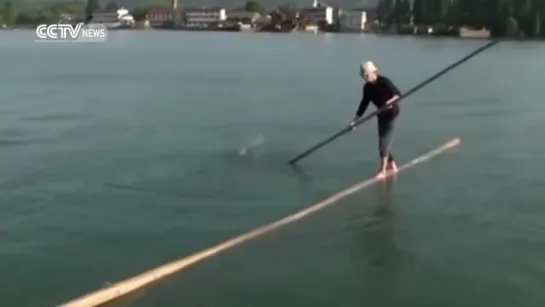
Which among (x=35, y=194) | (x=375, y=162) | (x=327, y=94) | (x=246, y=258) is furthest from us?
(x=327, y=94)

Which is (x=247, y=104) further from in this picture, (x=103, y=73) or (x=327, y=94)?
(x=103, y=73)

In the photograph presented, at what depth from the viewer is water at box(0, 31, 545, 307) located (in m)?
7.44

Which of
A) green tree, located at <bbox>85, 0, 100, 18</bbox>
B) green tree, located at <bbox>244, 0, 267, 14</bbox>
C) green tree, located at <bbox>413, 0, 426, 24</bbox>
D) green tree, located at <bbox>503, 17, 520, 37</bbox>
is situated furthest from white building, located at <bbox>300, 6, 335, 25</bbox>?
green tree, located at <bbox>503, 17, 520, 37</bbox>

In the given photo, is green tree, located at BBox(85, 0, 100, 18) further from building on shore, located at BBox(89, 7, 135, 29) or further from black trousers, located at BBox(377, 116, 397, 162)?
black trousers, located at BBox(377, 116, 397, 162)

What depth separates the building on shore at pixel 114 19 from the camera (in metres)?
148

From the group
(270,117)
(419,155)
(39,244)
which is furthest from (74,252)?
(270,117)

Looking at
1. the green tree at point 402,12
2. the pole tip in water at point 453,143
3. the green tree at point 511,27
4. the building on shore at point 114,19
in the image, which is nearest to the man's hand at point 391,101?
the pole tip in water at point 453,143

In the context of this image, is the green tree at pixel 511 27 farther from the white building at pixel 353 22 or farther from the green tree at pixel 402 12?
the white building at pixel 353 22

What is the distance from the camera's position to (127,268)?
782 cm

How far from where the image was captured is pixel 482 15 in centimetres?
9519

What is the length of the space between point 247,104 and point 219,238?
12687mm

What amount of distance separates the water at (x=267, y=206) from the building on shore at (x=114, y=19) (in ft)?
428

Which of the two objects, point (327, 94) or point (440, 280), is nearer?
point (440, 280)

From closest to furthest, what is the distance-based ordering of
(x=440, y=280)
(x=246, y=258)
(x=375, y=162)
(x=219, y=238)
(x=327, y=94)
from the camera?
(x=440, y=280), (x=246, y=258), (x=219, y=238), (x=375, y=162), (x=327, y=94)
